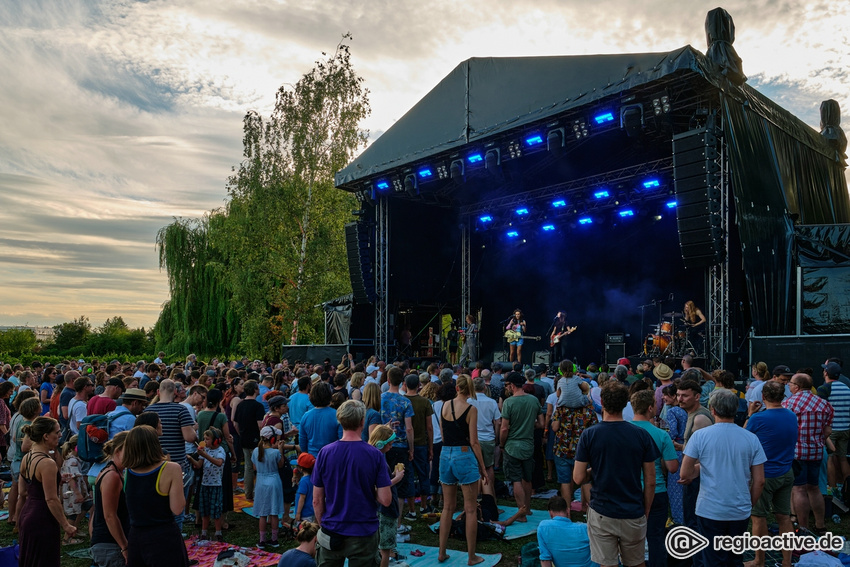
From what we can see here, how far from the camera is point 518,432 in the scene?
633 centimetres

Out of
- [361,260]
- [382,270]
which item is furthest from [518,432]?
Answer: [361,260]

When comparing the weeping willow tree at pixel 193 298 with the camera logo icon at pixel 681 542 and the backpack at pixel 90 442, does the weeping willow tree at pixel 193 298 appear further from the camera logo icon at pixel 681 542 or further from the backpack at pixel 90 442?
the camera logo icon at pixel 681 542

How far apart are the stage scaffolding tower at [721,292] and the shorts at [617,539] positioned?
749cm

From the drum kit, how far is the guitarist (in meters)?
2.58

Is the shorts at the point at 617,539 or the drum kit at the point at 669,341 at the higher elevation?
the drum kit at the point at 669,341

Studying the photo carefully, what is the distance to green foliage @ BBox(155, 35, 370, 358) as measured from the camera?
22.9 meters

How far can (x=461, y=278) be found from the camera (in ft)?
59.3

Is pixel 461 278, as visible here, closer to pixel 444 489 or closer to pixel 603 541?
pixel 444 489

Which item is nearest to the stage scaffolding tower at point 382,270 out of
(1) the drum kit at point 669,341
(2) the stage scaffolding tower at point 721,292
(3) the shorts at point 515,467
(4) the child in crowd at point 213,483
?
(1) the drum kit at point 669,341

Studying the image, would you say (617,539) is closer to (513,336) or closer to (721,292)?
(721,292)

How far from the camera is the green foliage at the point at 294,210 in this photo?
75.2ft

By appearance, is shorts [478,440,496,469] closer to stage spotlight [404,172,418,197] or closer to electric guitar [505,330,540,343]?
stage spotlight [404,172,418,197]

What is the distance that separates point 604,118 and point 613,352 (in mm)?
6940

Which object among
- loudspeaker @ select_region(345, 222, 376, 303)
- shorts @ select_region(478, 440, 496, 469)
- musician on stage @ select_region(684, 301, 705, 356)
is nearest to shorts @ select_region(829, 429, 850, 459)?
shorts @ select_region(478, 440, 496, 469)
